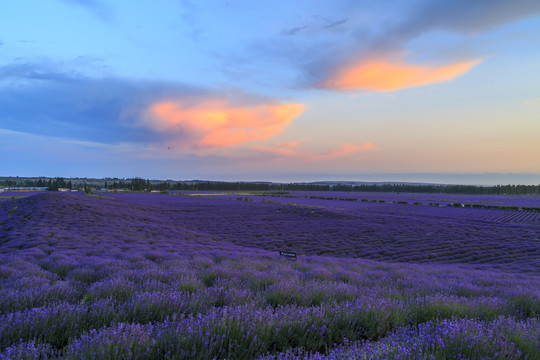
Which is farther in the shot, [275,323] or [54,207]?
[54,207]

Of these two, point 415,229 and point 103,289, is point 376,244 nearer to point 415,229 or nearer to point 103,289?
point 415,229

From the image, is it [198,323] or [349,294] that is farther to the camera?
[349,294]

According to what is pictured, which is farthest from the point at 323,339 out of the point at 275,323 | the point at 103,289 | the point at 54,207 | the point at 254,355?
the point at 54,207

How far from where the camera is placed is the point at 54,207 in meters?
22.7

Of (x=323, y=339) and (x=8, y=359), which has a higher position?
(x=8, y=359)

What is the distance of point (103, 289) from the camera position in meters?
4.12

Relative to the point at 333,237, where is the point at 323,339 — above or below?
above

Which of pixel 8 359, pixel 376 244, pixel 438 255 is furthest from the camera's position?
pixel 376 244

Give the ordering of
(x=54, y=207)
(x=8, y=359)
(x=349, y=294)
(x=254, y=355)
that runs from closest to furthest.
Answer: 1. (x=8, y=359)
2. (x=254, y=355)
3. (x=349, y=294)
4. (x=54, y=207)

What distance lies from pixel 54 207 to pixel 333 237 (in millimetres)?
24262

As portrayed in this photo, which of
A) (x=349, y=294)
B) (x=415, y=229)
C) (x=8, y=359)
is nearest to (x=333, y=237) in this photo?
(x=415, y=229)

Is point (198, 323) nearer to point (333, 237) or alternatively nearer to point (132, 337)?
point (132, 337)

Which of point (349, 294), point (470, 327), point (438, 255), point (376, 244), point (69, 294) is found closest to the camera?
point (470, 327)

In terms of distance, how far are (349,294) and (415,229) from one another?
28400 millimetres
